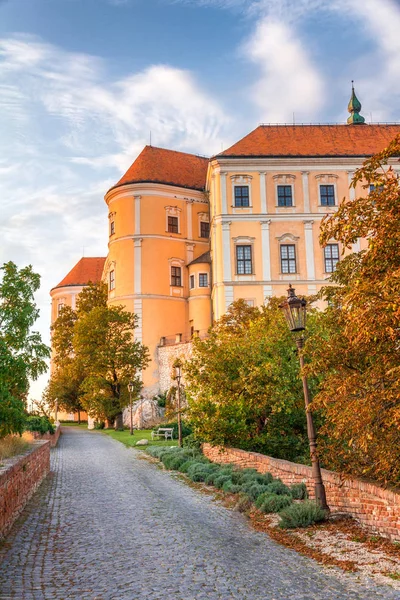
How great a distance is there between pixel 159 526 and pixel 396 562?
4.14 metres

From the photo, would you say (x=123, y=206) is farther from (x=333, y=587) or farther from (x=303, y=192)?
(x=333, y=587)

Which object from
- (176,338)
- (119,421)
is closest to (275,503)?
(119,421)

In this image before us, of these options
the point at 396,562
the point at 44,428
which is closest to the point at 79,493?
the point at 396,562

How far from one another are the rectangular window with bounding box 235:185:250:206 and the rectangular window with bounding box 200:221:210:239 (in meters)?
8.18

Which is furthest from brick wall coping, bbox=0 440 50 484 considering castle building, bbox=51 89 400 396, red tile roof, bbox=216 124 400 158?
red tile roof, bbox=216 124 400 158

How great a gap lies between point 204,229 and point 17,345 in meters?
40.8

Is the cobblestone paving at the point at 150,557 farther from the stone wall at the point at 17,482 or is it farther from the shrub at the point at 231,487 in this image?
the shrub at the point at 231,487

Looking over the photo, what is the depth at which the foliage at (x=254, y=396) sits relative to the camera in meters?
16.7

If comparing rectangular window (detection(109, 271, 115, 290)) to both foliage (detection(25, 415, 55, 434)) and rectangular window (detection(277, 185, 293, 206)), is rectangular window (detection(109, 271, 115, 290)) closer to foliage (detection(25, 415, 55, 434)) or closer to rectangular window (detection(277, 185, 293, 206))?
rectangular window (detection(277, 185, 293, 206))

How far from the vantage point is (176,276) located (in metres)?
50.0

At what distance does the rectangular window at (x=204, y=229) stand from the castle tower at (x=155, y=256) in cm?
10

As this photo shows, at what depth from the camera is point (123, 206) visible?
4947 cm

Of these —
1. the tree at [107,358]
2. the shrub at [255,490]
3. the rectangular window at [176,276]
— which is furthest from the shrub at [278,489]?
the rectangular window at [176,276]

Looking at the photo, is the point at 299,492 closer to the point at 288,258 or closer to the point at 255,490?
the point at 255,490
